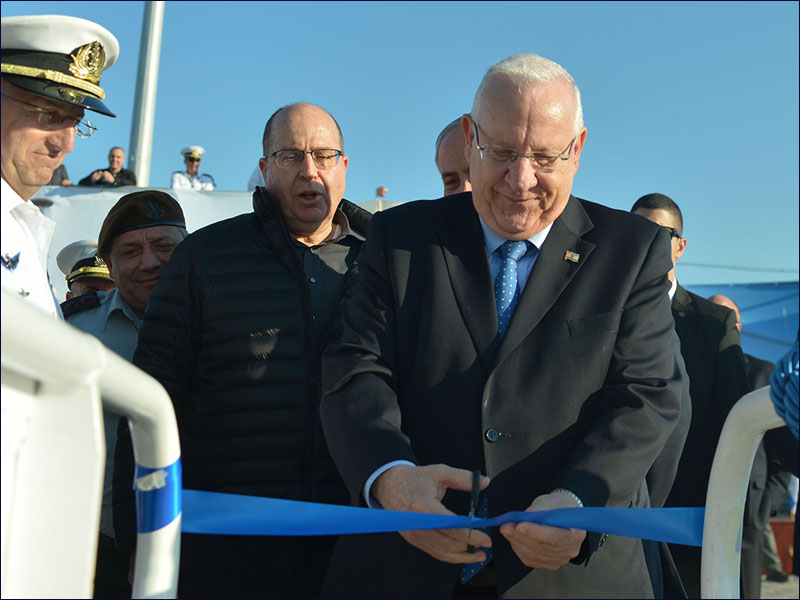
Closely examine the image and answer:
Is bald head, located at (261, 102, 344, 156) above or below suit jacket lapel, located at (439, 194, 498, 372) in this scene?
above

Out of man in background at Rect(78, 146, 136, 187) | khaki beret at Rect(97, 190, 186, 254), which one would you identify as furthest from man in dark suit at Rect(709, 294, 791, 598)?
man in background at Rect(78, 146, 136, 187)

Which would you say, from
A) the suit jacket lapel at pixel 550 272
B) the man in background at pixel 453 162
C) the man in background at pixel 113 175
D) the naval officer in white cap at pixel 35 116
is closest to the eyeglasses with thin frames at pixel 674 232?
the man in background at pixel 453 162

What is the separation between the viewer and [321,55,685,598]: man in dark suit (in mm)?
2189

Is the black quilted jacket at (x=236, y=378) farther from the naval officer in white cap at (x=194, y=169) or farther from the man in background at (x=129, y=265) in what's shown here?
the naval officer in white cap at (x=194, y=169)

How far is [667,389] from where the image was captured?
228 centimetres

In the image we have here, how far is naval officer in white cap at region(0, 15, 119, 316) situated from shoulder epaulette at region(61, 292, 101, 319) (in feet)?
4.18

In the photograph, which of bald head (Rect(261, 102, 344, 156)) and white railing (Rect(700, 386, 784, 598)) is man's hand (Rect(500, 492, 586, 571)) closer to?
white railing (Rect(700, 386, 784, 598))

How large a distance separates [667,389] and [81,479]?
1.57m

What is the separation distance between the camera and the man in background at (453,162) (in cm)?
394

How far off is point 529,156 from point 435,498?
91 centimetres

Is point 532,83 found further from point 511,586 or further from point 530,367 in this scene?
point 511,586

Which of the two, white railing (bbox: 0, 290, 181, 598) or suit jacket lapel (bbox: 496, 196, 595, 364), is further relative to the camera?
suit jacket lapel (bbox: 496, 196, 595, 364)

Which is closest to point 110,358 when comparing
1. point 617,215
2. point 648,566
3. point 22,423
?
point 22,423

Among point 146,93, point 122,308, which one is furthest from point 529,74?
point 146,93
